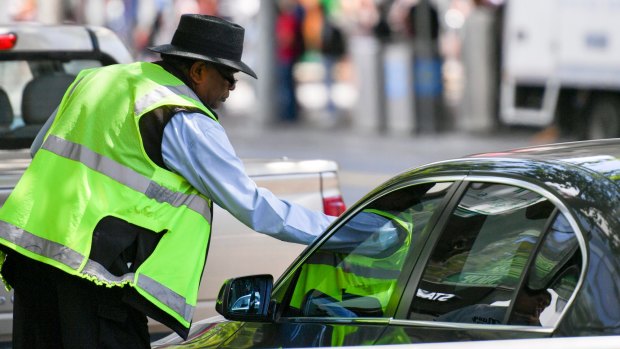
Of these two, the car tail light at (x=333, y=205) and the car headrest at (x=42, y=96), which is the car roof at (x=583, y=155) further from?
the car headrest at (x=42, y=96)

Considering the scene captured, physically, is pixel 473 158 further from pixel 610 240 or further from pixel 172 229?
pixel 172 229

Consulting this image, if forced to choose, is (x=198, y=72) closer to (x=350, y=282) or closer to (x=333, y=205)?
(x=350, y=282)

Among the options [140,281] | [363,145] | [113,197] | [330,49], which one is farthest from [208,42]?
[330,49]

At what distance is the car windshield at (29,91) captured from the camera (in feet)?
23.3

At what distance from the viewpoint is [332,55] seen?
70.7ft

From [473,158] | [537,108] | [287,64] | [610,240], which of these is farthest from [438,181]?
[287,64]

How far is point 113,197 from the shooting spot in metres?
4.09

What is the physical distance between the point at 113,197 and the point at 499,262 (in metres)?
1.30

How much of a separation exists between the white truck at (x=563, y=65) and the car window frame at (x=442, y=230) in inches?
509

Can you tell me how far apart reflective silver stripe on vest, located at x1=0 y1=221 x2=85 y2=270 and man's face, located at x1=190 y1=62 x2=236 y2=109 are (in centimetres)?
70

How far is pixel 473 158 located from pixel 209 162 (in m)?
0.89

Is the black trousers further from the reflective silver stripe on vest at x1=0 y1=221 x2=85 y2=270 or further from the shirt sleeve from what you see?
the shirt sleeve

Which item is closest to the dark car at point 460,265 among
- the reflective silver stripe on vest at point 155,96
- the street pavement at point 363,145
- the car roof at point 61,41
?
the reflective silver stripe on vest at point 155,96

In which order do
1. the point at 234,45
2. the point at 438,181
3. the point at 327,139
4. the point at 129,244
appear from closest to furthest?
the point at 438,181, the point at 129,244, the point at 234,45, the point at 327,139
